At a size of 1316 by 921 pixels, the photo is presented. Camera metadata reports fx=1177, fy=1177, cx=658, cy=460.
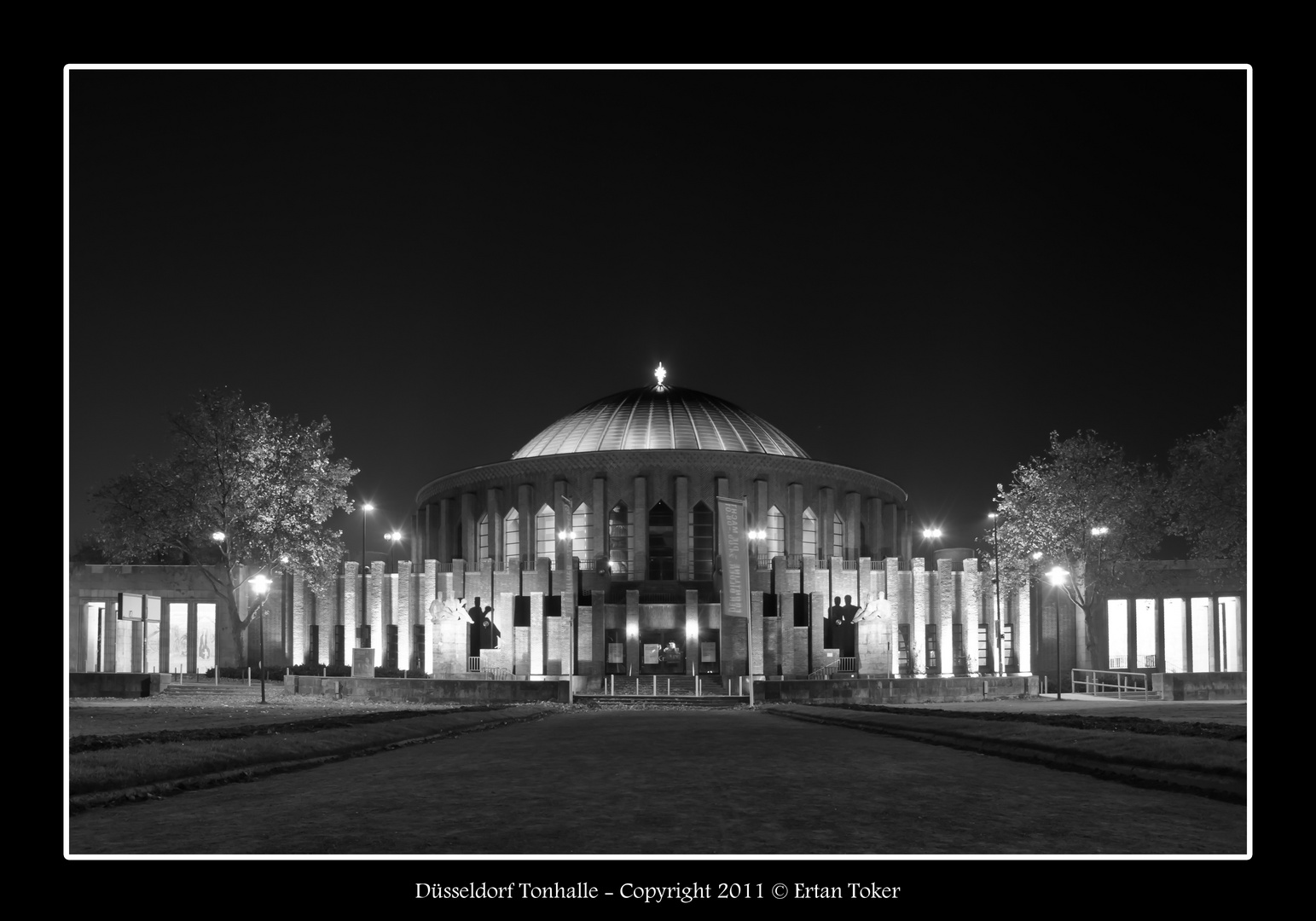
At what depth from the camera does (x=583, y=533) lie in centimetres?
6662

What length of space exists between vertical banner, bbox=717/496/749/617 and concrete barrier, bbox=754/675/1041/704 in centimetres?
1053

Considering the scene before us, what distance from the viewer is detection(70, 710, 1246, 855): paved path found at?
967 centimetres

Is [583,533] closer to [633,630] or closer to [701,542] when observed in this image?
[701,542]

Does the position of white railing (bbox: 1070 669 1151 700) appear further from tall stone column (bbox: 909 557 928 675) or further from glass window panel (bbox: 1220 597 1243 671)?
glass window panel (bbox: 1220 597 1243 671)

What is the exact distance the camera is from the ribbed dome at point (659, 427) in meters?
73.4

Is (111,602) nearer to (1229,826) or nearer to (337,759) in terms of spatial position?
(337,759)

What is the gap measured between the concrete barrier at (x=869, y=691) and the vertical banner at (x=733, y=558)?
10.5 meters

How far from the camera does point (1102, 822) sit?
10781 millimetres

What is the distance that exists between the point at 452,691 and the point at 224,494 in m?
17.2

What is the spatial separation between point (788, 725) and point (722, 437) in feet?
159

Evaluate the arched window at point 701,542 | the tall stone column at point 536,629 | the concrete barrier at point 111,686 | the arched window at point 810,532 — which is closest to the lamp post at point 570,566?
the tall stone column at point 536,629

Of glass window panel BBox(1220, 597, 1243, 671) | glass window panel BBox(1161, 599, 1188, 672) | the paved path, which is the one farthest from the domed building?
the paved path

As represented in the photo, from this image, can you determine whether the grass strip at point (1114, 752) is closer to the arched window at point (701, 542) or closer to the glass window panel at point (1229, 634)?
the arched window at point (701, 542)

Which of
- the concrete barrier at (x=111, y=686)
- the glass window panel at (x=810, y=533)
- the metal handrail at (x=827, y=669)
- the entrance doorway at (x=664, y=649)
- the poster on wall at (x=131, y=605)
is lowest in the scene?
the metal handrail at (x=827, y=669)
